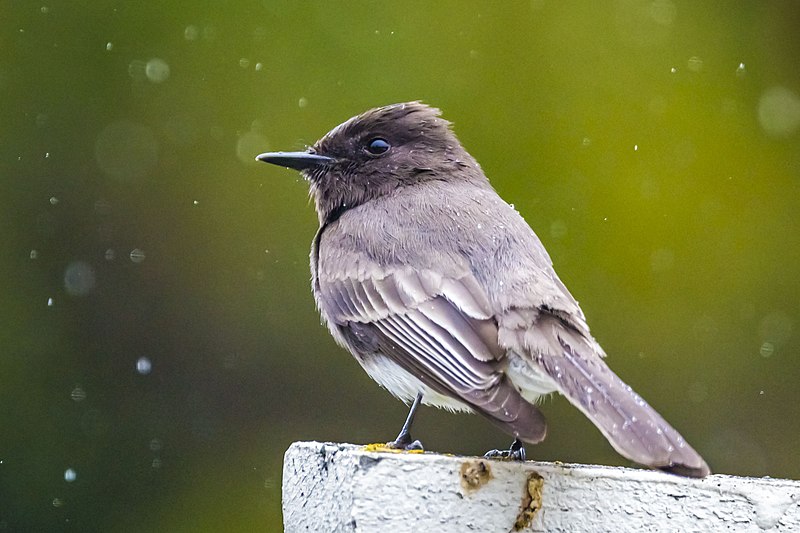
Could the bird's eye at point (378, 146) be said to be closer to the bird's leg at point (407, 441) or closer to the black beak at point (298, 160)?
the black beak at point (298, 160)

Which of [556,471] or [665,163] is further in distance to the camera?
[665,163]

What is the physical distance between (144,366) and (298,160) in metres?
1.91

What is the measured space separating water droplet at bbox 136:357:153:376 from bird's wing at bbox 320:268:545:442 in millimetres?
2130

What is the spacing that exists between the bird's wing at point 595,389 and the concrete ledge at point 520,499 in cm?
7

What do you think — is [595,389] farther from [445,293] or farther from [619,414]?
[445,293]

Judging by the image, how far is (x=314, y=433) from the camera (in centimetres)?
626

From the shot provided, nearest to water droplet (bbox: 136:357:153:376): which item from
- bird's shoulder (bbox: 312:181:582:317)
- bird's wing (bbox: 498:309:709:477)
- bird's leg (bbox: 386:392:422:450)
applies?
bird's shoulder (bbox: 312:181:582:317)

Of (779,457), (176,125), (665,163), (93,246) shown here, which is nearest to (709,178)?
(665,163)

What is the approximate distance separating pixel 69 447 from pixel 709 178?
10.9ft

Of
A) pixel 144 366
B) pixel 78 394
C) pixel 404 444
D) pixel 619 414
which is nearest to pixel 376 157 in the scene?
pixel 404 444

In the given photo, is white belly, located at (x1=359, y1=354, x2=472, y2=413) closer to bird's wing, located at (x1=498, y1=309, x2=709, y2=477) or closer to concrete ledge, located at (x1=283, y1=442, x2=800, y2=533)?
bird's wing, located at (x1=498, y1=309, x2=709, y2=477)

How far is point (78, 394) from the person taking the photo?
6273 millimetres

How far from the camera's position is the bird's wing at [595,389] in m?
2.94

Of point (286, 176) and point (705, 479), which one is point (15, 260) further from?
point (705, 479)
